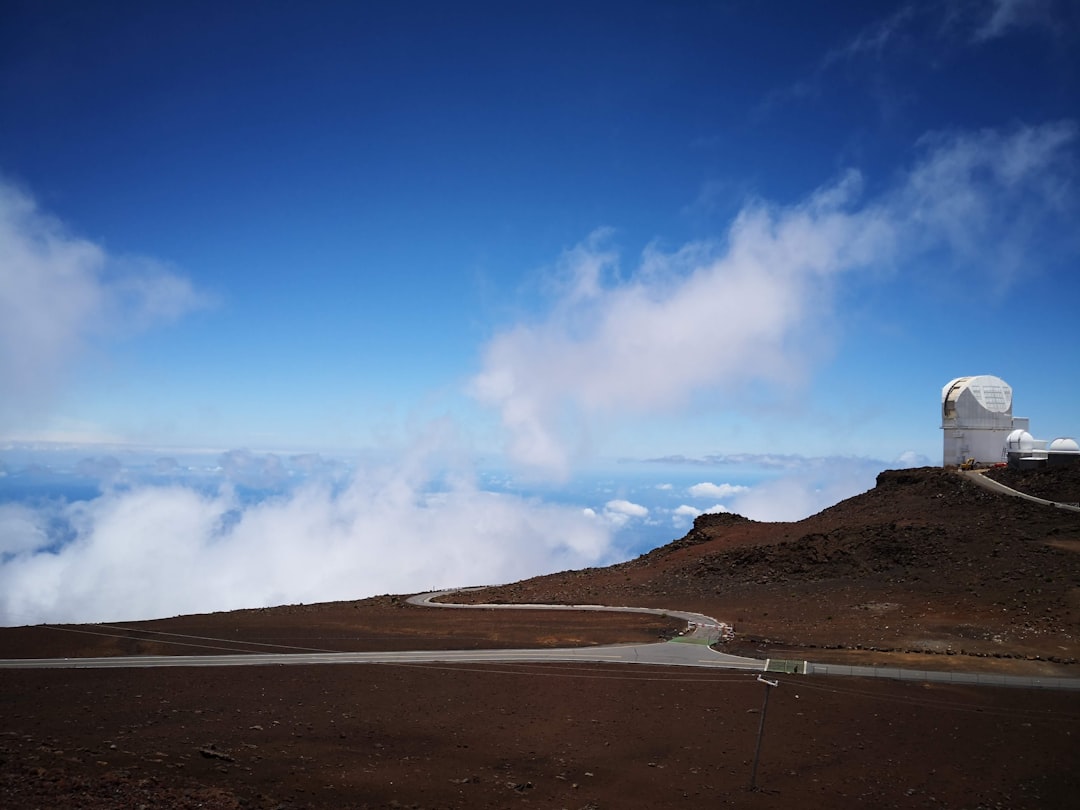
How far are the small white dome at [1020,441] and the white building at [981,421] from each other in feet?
7.30

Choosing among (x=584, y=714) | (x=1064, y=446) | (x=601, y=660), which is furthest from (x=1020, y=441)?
(x=584, y=714)

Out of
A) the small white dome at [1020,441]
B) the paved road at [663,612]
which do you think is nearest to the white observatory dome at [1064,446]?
the small white dome at [1020,441]

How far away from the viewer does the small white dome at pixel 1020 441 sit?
4888cm

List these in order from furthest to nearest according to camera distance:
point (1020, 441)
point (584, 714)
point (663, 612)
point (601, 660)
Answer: point (1020, 441) → point (663, 612) → point (601, 660) → point (584, 714)

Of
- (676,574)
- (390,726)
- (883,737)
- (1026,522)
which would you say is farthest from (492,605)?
(1026,522)

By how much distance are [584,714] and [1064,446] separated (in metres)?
41.6

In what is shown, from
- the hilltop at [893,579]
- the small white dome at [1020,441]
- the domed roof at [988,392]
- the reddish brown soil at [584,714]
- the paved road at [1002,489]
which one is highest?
the domed roof at [988,392]

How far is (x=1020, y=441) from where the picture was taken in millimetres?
49250

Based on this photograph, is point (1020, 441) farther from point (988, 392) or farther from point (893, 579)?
point (893, 579)

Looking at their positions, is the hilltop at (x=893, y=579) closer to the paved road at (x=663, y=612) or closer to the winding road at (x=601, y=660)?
the paved road at (x=663, y=612)

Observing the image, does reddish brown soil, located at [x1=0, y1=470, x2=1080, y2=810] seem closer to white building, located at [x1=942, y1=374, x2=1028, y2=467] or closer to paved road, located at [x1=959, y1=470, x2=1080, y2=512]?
paved road, located at [x1=959, y1=470, x2=1080, y2=512]

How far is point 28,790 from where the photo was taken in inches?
526

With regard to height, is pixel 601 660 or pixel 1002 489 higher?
pixel 1002 489

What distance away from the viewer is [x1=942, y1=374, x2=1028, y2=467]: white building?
52875 millimetres
